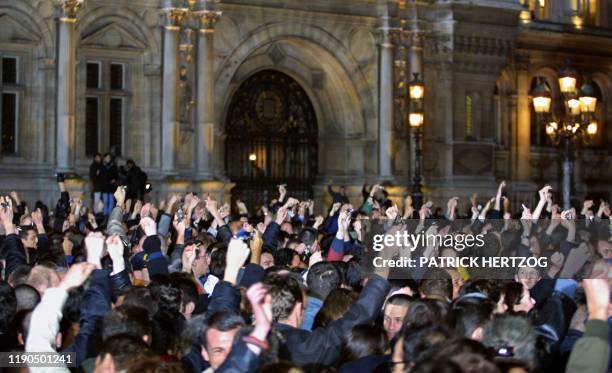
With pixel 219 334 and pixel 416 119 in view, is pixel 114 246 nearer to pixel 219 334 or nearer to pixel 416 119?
pixel 219 334

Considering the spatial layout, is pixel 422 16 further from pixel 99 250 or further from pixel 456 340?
pixel 456 340

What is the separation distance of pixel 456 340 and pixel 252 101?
31708 mm

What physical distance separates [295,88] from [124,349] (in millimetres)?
31210

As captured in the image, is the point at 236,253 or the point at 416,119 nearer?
the point at 236,253

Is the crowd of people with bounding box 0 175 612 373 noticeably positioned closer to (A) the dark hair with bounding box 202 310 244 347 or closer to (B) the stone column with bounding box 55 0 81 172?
(A) the dark hair with bounding box 202 310 244 347

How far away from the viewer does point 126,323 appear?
29.8 feet

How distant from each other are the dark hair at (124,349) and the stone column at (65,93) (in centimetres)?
2412

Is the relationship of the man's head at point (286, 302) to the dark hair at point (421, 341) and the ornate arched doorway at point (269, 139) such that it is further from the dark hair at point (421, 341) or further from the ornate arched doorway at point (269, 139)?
the ornate arched doorway at point (269, 139)

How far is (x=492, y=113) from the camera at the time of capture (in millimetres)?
42156

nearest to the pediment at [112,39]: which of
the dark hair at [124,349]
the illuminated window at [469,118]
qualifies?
the illuminated window at [469,118]

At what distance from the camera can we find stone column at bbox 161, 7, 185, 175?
1342 inches

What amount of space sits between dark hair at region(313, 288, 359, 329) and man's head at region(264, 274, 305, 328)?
22.4 inches

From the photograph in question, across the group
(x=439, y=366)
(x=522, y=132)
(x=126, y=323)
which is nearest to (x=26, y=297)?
(x=126, y=323)

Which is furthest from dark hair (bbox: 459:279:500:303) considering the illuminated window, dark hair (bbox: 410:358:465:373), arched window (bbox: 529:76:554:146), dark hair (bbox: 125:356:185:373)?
arched window (bbox: 529:76:554:146)
